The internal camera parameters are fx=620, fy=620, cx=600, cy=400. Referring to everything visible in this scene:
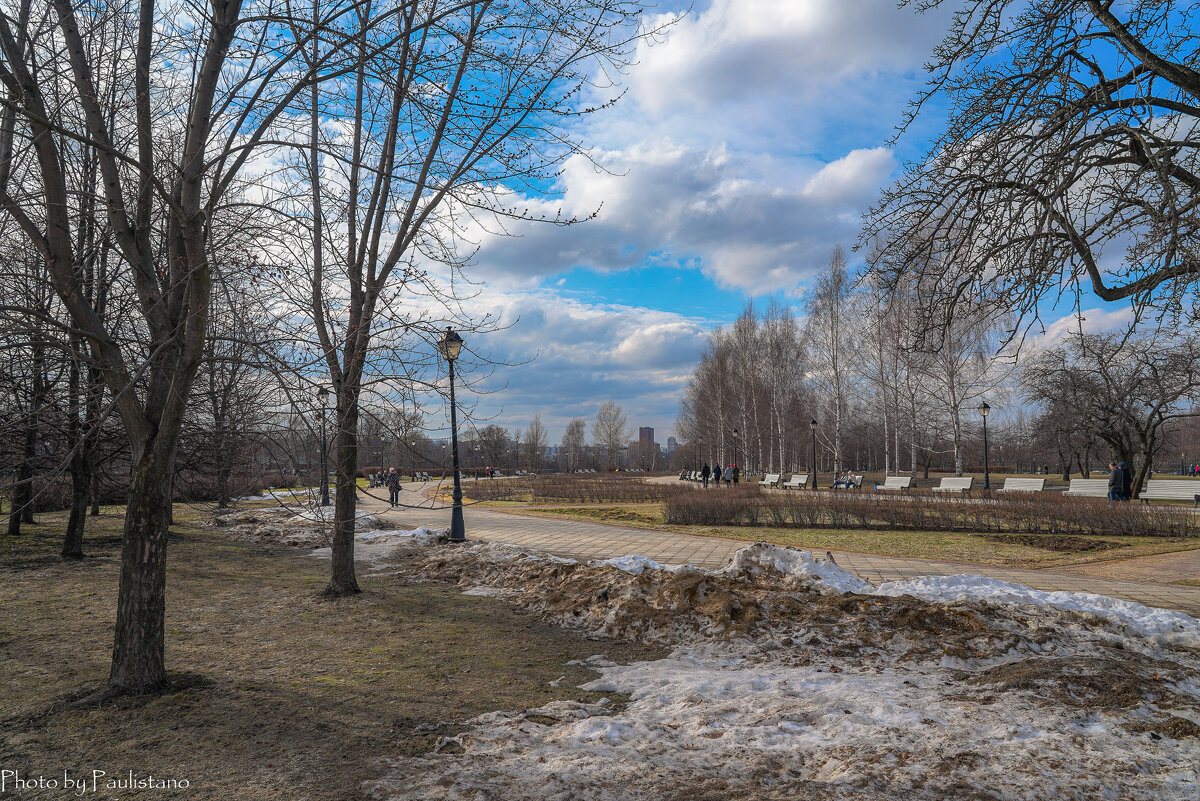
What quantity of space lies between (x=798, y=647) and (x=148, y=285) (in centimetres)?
553

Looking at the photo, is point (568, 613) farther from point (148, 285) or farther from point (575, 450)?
point (575, 450)

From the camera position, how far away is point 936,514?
15.6m

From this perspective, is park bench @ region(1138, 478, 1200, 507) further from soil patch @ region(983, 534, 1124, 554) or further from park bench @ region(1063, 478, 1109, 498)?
soil patch @ region(983, 534, 1124, 554)

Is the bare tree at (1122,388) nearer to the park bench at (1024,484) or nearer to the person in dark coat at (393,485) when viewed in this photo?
the park bench at (1024,484)

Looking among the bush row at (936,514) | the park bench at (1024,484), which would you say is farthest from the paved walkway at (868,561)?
the park bench at (1024,484)

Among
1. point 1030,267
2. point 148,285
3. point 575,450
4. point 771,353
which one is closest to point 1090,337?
point 771,353

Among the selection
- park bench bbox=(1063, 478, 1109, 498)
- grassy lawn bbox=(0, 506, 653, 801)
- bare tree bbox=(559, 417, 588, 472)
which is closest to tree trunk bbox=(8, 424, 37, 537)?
grassy lawn bbox=(0, 506, 653, 801)

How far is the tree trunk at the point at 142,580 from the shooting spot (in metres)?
3.92

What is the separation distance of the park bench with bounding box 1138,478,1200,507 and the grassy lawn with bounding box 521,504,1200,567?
962 cm

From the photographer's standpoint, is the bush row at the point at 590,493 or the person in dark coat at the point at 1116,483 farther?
the bush row at the point at 590,493

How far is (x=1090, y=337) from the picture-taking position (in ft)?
90.4

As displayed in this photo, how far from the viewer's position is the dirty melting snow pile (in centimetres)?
287

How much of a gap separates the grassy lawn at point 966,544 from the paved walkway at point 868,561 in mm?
652

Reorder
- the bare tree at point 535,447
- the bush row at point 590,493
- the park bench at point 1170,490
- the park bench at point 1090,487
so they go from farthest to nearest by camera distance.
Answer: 1. the bare tree at point 535,447
2. the bush row at point 590,493
3. the park bench at point 1090,487
4. the park bench at point 1170,490
